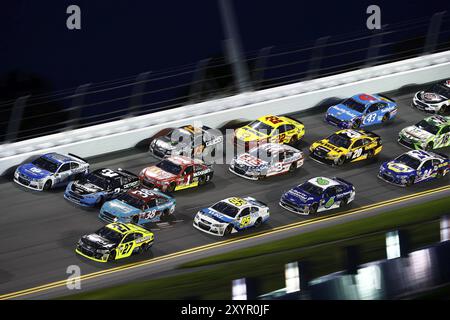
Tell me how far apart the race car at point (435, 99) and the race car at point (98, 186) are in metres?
11.8

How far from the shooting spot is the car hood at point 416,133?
36125 millimetres

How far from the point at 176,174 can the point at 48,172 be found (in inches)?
153

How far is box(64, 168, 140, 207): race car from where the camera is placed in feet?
105

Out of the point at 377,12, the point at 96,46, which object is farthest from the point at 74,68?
the point at 377,12

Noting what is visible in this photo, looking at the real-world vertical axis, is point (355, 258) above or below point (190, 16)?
above

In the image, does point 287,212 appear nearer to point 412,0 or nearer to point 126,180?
point 126,180

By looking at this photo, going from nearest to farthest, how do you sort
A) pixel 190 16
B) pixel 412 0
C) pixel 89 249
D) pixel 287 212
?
1. pixel 89 249
2. pixel 287 212
3. pixel 190 16
4. pixel 412 0

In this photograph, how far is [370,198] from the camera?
3288cm

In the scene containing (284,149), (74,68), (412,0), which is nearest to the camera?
(284,149)

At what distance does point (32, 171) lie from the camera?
109ft

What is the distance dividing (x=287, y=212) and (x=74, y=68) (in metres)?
23.8

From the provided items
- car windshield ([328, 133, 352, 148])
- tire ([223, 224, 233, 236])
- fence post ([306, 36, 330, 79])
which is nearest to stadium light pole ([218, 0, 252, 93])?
fence post ([306, 36, 330, 79])

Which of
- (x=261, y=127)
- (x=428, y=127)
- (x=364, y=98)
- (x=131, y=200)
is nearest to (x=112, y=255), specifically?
(x=131, y=200)

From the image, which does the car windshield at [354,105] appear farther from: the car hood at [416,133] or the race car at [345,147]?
the race car at [345,147]
